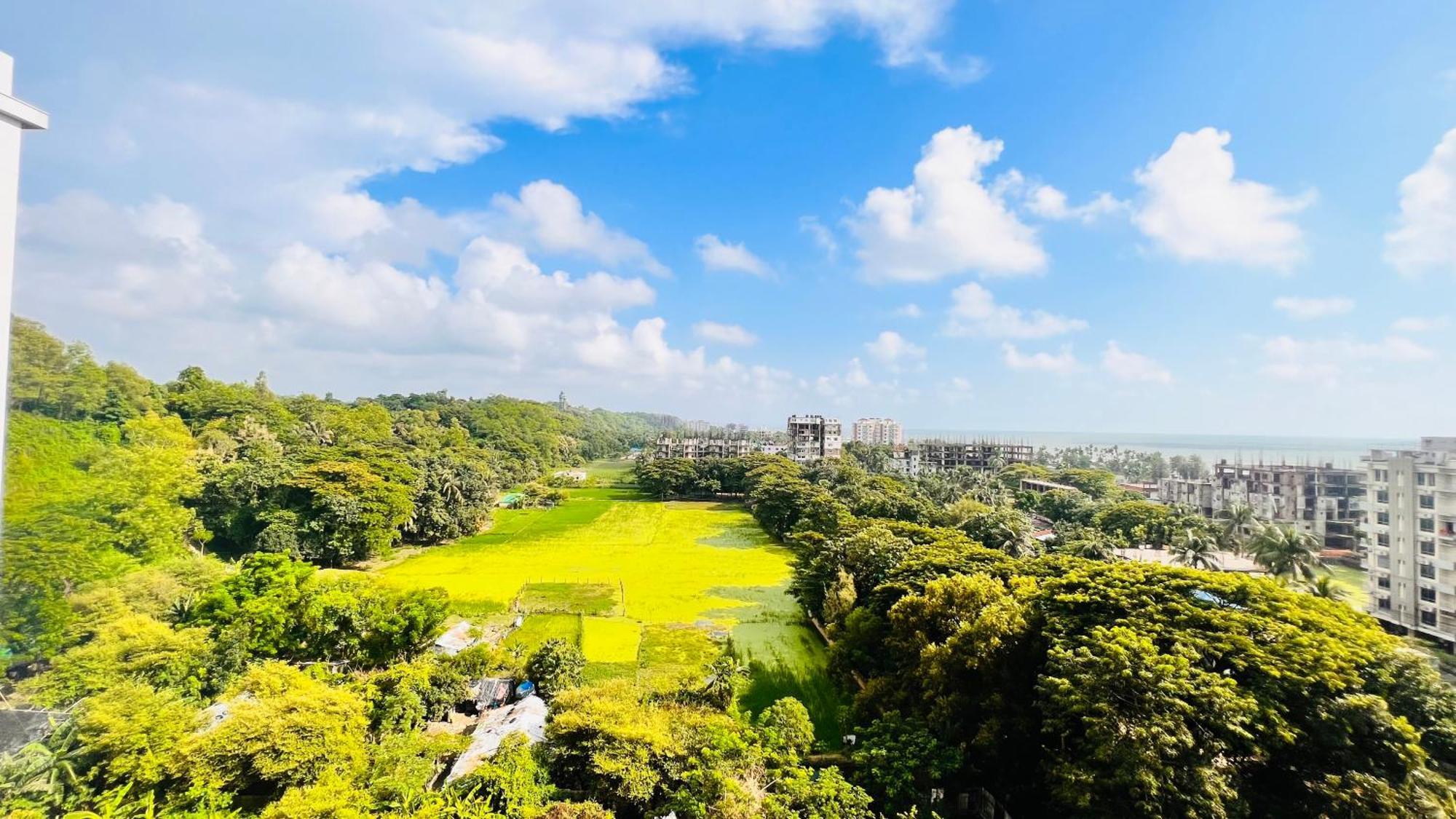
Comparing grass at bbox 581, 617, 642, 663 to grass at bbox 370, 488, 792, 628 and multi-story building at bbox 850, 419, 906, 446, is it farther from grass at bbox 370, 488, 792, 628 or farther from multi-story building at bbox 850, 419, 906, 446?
multi-story building at bbox 850, 419, 906, 446

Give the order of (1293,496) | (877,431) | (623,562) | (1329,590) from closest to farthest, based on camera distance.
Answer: (1329,590), (623,562), (1293,496), (877,431)

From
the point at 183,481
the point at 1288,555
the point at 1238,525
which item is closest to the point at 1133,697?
the point at 1288,555

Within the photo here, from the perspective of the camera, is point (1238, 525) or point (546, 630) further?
point (1238, 525)

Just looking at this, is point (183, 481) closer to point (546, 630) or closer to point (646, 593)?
point (546, 630)

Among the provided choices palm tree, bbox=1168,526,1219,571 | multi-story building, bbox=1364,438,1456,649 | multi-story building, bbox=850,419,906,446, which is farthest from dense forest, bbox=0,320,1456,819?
multi-story building, bbox=850,419,906,446

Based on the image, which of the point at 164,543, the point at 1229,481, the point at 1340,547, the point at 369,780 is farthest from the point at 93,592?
the point at 1229,481

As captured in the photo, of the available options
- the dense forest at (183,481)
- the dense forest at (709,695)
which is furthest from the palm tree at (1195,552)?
the dense forest at (183,481)
